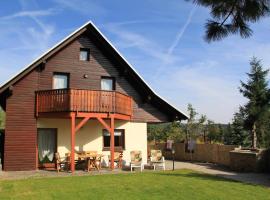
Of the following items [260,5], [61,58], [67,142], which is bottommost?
[67,142]

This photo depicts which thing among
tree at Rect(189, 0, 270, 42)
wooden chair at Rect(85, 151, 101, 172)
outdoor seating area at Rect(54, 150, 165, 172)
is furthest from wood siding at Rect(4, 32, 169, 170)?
tree at Rect(189, 0, 270, 42)

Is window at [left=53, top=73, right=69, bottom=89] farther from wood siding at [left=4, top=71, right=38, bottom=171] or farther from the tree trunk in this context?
the tree trunk

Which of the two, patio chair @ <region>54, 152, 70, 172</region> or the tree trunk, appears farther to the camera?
the tree trunk

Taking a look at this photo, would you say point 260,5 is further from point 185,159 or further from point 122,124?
point 185,159

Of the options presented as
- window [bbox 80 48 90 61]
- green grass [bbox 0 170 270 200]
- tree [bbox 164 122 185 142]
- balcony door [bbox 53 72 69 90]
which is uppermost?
window [bbox 80 48 90 61]

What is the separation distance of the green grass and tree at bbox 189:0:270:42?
581 cm

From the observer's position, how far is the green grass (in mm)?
12281

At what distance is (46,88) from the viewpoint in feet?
68.1

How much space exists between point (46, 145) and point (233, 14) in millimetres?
15068

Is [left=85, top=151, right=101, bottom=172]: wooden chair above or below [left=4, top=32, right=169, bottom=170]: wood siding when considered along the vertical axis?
below

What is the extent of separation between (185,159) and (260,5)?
879 inches

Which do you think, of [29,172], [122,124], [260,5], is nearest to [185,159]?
[122,124]

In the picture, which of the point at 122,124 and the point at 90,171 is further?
the point at 122,124

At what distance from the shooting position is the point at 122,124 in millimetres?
22875
